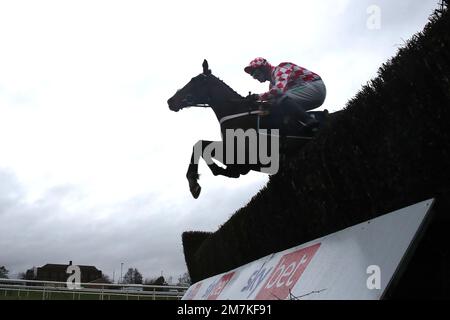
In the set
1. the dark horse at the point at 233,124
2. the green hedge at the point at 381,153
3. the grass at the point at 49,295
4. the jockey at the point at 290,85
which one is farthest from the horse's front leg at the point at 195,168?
the grass at the point at 49,295

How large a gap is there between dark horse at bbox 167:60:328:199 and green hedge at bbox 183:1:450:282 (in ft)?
3.41

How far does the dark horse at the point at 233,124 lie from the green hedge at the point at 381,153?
1039mm

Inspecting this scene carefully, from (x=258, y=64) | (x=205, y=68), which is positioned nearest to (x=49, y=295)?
(x=205, y=68)

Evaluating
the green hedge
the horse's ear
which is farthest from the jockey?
the green hedge

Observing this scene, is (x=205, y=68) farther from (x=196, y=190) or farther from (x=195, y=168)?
(x=196, y=190)

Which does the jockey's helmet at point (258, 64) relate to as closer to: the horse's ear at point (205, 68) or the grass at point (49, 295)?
the horse's ear at point (205, 68)

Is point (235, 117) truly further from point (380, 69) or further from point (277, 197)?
point (380, 69)

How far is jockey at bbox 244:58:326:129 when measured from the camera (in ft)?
20.6

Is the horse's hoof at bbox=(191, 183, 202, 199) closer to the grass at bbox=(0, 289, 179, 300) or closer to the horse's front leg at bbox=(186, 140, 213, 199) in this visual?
the horse's front leg at bbox=(186, 140, 213, 199)

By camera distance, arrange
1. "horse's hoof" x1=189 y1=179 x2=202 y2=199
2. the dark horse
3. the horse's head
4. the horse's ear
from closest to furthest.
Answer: the dark horse, "horse's hoof" x1=189 y1=179 x2=202 y2=199, the horse's head, the horse's ear

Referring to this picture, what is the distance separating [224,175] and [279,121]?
1.08 m

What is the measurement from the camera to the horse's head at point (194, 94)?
691 centimetres
